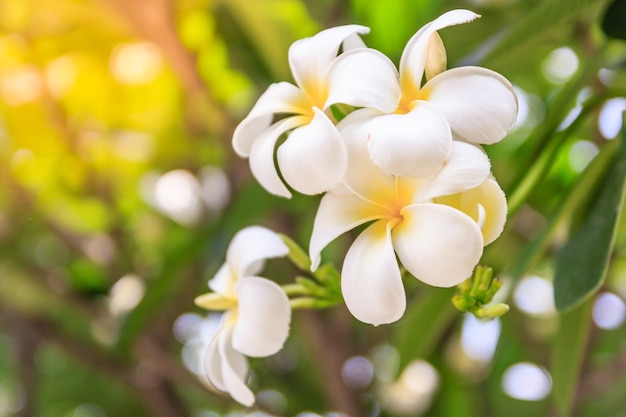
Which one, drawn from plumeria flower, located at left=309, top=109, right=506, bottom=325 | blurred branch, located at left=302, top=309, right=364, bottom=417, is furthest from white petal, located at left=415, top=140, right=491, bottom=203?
blurred branch, located at left=302, top=309, right=364, bottom=417

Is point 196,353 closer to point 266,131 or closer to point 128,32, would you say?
point 128,32

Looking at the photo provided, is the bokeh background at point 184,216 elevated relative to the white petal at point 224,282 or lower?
lower

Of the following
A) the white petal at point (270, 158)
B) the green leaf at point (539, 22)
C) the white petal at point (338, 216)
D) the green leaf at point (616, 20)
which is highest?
the white petal at point (270, 158)

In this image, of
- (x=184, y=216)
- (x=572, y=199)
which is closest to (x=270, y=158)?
(x=572, y=199)

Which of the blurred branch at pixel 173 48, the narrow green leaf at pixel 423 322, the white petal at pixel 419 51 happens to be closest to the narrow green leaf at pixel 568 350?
the narrow green leaf at pixel 423 322

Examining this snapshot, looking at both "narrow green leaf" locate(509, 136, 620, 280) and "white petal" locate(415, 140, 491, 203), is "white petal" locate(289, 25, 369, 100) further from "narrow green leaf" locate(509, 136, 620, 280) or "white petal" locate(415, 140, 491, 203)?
"narrow green leaf" locate(509, 136, 620, 280)

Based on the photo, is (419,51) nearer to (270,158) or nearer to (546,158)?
(270,158)

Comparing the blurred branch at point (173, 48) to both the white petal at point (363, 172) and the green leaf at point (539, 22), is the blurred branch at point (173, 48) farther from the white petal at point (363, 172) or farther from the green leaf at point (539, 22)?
the white petal at point (363, 172)
